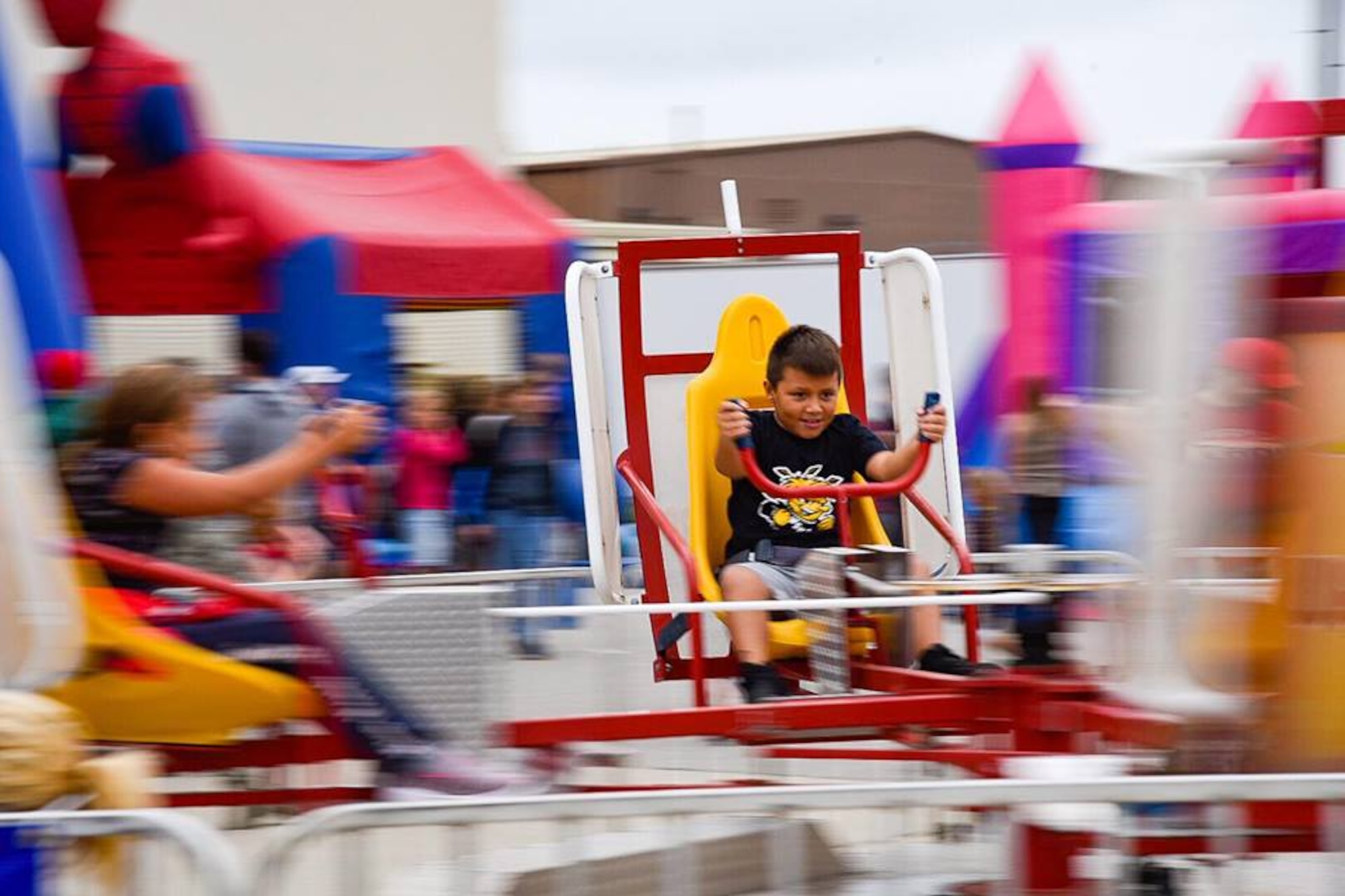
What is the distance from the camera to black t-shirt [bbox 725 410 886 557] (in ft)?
18.6

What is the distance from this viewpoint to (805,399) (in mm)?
5715

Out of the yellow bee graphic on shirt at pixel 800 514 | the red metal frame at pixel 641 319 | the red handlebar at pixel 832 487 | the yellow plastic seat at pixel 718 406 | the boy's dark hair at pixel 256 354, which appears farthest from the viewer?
the boy's dark hair at pixel 256 354

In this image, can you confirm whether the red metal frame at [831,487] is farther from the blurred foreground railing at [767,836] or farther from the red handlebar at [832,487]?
the blurred foreground railing at [767,836]

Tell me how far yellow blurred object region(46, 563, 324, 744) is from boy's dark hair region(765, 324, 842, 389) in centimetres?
204

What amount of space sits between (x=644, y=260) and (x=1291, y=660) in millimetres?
3332

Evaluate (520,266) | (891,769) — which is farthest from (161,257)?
(891,769)

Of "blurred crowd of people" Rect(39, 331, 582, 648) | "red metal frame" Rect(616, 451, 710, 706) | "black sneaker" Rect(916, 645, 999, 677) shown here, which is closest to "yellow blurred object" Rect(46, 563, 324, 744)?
"blurred crowd of people" Rect(39, 331, 582, 648)

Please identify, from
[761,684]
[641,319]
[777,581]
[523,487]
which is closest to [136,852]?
[761,684]

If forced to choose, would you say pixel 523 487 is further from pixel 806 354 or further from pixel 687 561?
pixel 687 561

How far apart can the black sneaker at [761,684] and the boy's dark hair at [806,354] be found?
1.11 meters

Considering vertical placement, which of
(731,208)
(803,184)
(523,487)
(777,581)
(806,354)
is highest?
(731,208)

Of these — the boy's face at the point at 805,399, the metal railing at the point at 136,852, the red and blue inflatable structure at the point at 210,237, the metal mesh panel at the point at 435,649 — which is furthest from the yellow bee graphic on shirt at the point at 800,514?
the red and blue inflatable structure at the point at 210,237

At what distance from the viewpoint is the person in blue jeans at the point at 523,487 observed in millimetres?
9164

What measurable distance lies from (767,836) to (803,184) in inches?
872
